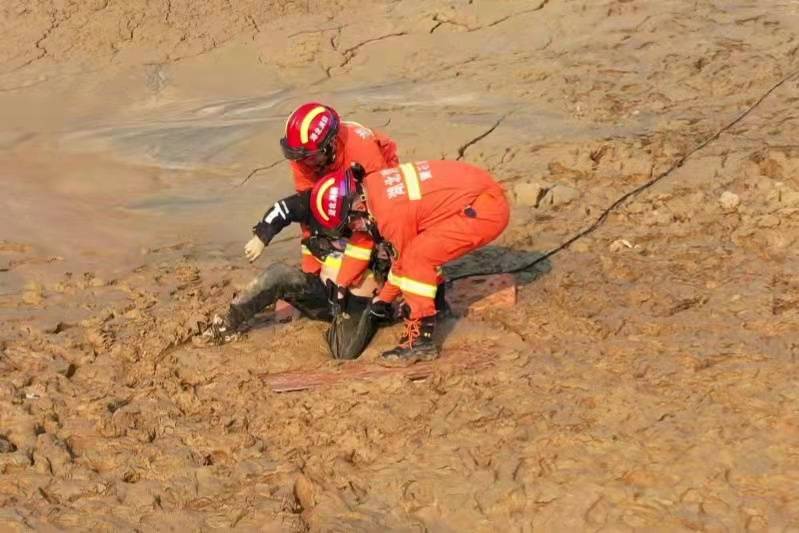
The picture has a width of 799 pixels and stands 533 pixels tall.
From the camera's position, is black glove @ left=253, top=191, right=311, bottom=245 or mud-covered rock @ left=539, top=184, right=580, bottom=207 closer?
black glove @ left=253, top=191, right=311, bottom=245

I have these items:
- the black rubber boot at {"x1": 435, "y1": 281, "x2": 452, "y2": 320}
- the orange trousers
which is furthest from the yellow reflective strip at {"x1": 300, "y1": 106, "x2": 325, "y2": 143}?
the black rubber boot at {"x1": 435, "y1": 281, "x2": 452, "y2": 320}

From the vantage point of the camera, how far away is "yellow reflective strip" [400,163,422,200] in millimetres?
5211

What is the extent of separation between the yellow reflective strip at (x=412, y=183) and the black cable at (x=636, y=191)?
1.08m

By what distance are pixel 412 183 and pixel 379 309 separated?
27.8 inches

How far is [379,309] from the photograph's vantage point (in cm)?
548

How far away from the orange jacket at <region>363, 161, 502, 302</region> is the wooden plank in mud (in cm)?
46

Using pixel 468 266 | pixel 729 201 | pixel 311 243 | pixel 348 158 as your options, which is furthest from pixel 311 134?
pixel 729 201

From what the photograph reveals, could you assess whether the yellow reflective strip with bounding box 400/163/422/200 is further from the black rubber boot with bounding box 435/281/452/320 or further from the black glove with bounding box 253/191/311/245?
the black rubber boot with bounding box 435/281/452/320

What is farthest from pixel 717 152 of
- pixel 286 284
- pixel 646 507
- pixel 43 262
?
pixel 43 262

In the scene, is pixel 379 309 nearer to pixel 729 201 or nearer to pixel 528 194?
pixel 528 194

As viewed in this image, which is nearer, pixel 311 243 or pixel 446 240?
pixel 446 240

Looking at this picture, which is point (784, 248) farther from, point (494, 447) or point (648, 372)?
point (494, 447)

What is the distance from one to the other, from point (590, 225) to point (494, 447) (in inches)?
104

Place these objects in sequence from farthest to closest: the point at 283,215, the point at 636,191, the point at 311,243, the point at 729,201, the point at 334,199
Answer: the point at 636,191
the point at 729,201
the point at 311,243
the point at 283,215
the point at 334,199
